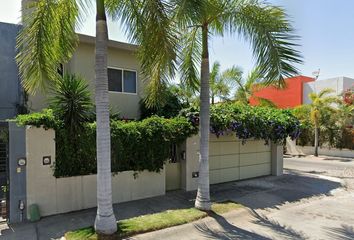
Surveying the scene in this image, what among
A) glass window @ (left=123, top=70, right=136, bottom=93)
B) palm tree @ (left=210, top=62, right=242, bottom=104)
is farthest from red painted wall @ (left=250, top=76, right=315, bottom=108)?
glass window @ (left=123, top=70, right=136, bottom=93)

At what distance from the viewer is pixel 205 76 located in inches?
319

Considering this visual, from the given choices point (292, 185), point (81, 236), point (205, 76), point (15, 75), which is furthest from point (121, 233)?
point (15, 75)

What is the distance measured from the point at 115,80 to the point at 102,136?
762 cm

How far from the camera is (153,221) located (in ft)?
23.6

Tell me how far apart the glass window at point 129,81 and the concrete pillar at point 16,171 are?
21.6ft

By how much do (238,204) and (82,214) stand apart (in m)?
4.44

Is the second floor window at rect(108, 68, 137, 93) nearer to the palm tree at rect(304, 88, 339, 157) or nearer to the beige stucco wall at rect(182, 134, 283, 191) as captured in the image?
the beige stucco wall at rect(182, 134, 283, 191)

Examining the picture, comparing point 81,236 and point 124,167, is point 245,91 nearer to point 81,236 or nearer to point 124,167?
point 124,167

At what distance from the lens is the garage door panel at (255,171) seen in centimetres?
1321

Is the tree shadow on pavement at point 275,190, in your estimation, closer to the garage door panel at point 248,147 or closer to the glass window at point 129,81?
the garage door panel at point 248,147

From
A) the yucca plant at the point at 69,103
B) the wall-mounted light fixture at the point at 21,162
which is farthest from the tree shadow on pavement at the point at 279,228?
the wall-mounted light fixture at the point at 21,162

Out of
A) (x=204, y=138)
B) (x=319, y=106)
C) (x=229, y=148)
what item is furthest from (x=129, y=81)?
(x=319, y=106)

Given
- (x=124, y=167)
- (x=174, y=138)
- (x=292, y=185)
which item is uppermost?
(x=174, y=138)

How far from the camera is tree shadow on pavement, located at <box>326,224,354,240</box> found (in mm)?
6617
